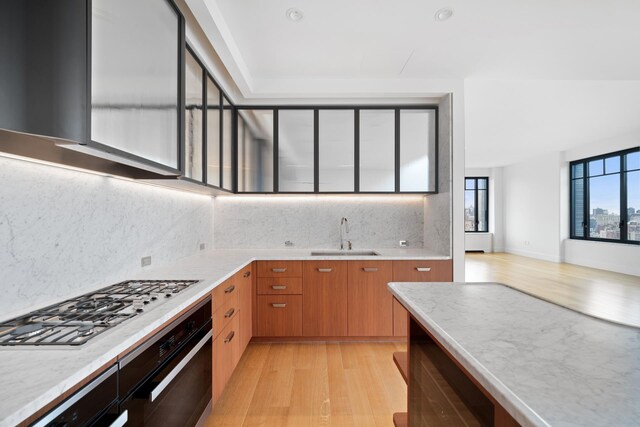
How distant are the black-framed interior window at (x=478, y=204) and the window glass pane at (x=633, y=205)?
4345mm

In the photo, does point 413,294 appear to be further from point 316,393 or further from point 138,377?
point 316,393

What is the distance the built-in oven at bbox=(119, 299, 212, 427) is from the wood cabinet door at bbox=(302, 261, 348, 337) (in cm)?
133

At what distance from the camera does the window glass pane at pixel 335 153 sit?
131 inches

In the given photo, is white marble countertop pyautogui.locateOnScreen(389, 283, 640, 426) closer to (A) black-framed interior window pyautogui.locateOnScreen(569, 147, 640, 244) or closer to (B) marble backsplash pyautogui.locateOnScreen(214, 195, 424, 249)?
(B) marble backsplash pyautogui.locateOnScreen(214, 195, 424, 249)

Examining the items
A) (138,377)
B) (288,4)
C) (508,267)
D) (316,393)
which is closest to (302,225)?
(316,393)

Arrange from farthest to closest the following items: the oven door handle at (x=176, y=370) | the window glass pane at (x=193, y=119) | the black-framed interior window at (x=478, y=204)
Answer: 1. the black-framed interior window at (x=478, y=204)
2. the window glass pane at (x=193, y=119)
3. the oven door handle at (x=176, y=370)

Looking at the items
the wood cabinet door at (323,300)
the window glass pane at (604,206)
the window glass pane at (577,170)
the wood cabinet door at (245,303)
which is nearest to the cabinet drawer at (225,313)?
the wood cabinet door at (245,303)

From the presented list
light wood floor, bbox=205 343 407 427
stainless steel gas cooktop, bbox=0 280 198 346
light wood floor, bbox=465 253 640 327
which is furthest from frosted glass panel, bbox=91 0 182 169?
light wood floor, bbox=465 253 640 327

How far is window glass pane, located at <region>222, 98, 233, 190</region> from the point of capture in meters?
2.95

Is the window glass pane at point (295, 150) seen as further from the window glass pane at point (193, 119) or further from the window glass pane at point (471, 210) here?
the window glass pane at point (471, 210)

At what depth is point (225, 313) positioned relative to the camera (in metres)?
2.12

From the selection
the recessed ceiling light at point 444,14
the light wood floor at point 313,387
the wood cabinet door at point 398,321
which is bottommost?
the light wood floor at point 313,387

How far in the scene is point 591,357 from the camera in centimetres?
77

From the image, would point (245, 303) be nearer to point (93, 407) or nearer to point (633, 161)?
point (93, 407)
